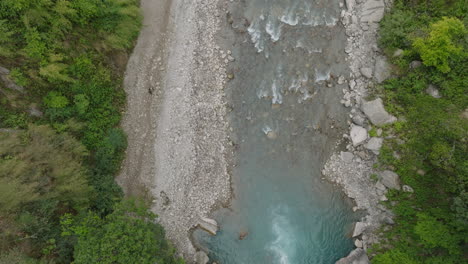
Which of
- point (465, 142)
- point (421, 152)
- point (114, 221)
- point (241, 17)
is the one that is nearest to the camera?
point (114, 221)

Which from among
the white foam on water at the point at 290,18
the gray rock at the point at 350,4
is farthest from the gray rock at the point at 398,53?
the white foam on water at the point at 290,18

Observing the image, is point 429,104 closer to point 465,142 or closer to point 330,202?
point 465,142

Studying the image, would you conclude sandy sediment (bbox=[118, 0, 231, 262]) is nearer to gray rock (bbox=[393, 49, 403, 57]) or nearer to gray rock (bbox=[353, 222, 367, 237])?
gray rock (bbox=[353, 222, 367, 237])

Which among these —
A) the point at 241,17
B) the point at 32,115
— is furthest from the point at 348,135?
the point at 32,115

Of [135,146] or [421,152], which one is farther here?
[135,146]

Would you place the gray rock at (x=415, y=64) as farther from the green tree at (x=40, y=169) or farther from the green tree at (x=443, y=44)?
the green tree at (x=40, y=169)

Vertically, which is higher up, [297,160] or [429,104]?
[429,104]

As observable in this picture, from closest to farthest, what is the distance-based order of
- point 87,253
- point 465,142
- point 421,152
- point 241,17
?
point 87,253, point 465,142, point 421,152, point 241,17
